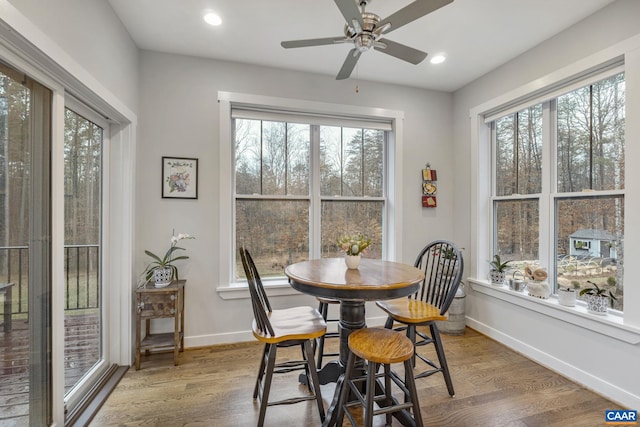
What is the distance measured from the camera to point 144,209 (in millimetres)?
2713

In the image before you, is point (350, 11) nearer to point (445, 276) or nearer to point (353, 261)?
point (353, 261)

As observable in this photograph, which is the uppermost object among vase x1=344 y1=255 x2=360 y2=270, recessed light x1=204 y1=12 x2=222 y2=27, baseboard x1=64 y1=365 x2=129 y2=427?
recessed light x1=204 y1=12 x2=222 y2=27

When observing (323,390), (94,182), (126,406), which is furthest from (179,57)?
(323,390)

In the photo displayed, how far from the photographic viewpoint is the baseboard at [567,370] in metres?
2.01

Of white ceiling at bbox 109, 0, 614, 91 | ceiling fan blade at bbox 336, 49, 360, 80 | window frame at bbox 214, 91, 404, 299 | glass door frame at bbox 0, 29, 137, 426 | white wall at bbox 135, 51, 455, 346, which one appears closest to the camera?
glass door frame at bbox 0, 29, 137, 426

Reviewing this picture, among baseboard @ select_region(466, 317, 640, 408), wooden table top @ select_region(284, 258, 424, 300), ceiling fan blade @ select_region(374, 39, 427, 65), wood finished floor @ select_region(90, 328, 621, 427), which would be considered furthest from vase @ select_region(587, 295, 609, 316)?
ceiling fan blade @ select_region(374, 39, 427, 65)

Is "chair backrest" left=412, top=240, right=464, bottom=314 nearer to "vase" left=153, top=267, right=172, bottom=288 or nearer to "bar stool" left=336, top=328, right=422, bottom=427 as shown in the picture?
"bar stool" left=336, top=328, right=422, bottom=427

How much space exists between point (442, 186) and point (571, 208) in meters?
1.32

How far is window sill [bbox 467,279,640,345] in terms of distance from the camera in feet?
6.59

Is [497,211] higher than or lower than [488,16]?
lower

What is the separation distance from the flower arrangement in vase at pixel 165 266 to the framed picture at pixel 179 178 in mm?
391

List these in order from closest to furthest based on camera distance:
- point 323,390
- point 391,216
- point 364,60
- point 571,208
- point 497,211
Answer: point 323,390 < point 571,208 < point 364,60 < point 497,211 < point 391,216

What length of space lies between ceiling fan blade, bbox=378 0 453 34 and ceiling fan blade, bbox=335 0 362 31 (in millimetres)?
138

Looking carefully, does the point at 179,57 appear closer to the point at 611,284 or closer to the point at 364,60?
the point at 364,60
